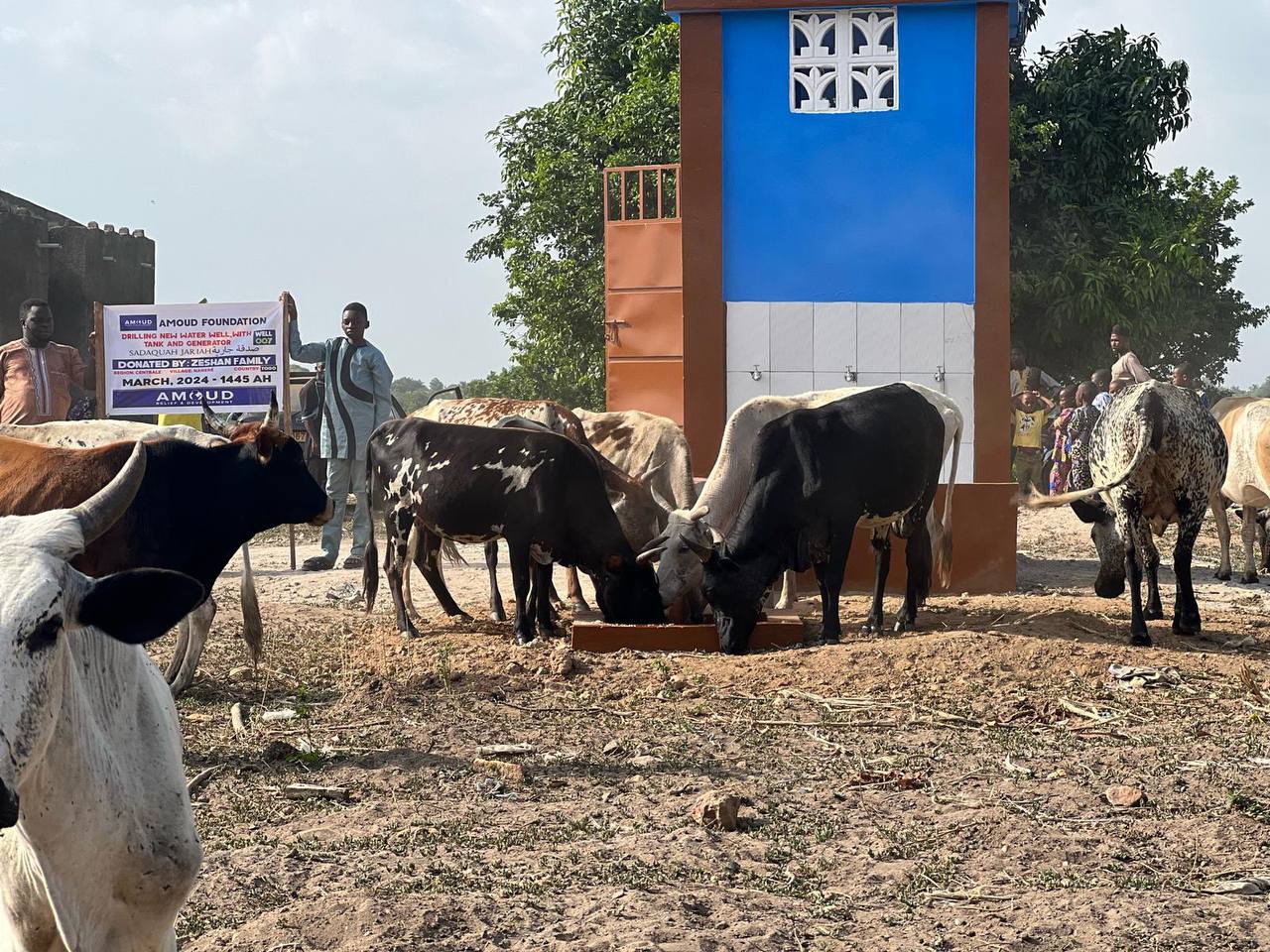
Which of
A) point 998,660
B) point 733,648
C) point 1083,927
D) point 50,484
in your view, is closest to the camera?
point 1083,927

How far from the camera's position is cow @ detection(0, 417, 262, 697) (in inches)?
284

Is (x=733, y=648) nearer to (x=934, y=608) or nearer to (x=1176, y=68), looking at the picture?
(x=934, y=608)

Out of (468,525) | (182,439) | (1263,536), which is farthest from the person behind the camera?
(1263,536)

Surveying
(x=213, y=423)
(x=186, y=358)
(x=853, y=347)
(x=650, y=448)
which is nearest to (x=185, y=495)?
(x=213, y=423)

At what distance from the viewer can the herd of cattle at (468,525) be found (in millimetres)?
2992

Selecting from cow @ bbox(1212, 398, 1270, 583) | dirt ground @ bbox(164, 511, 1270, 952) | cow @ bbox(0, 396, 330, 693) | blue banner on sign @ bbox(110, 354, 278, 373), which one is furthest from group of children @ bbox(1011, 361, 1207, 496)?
cow @ bbox(0, 396, 330, 693)

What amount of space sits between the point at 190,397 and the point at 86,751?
32.5 ft

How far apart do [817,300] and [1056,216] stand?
1248 cm

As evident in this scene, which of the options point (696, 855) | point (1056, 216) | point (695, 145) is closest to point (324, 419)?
point (695, 145)

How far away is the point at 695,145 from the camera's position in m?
11.9

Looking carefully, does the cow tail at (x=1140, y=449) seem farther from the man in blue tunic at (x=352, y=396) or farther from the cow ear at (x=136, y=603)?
the cow ear at (x=136, y=603)

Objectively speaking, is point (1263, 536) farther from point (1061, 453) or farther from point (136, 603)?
point (136, 603)

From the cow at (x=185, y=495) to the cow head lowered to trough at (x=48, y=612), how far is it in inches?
131

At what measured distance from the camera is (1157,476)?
888cm
